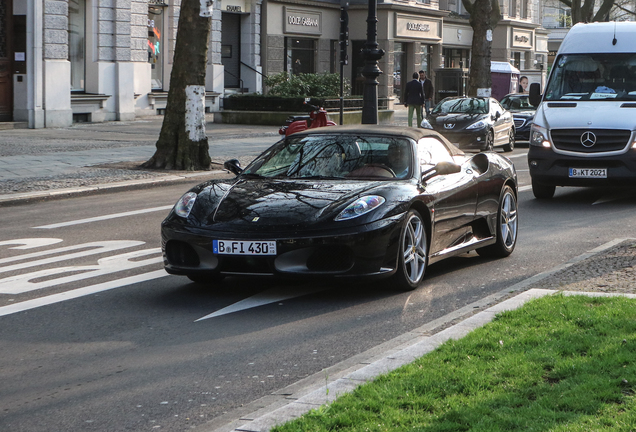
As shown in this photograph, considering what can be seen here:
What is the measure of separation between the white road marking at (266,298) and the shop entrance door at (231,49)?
32.9 m

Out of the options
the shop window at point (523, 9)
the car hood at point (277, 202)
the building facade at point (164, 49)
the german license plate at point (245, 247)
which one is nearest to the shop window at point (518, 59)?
the shop window at point (523, 9)

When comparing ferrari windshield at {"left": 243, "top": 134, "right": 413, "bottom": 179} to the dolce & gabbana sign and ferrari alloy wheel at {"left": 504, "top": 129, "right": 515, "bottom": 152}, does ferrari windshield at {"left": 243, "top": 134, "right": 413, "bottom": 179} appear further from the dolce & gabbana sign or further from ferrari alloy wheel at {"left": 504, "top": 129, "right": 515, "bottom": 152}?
the dolce & gabbana sign

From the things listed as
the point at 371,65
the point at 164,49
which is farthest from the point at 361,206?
the point at 164,49

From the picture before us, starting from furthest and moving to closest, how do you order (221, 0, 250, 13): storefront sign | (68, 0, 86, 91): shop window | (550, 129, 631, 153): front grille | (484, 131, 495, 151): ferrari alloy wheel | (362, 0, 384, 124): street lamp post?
(221, 0, 250, 13): storefront sign → (68, 0, 86, 91): shop window → (484, 131, 495, 151): ferrari alloy wheel → (362, 0, 384, 124): street lamp post → (550, 129, 631, 153): front grille

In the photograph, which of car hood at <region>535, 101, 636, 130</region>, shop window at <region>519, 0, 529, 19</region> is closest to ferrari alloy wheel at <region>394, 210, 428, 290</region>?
car hood at <region>535, 101, 636, 130</region>

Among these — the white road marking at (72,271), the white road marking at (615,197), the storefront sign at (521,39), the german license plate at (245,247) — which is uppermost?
the storefront sign at (521,39)

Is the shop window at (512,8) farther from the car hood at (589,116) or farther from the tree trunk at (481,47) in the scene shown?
the car hood at (589,116)

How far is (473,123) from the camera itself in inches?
949

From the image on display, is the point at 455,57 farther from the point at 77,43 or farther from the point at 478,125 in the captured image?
the point at 478,125

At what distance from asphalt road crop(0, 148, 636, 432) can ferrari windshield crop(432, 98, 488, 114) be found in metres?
13.9

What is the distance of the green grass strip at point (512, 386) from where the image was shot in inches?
165

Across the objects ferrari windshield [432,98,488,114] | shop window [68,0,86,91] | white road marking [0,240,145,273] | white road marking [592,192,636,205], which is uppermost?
shop window [68,0,86,91]

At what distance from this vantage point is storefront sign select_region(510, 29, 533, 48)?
205 ft

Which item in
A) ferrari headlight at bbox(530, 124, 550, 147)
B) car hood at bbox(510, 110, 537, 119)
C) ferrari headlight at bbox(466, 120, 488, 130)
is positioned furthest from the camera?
car hood at bbox(510, 110, 537, 119)
